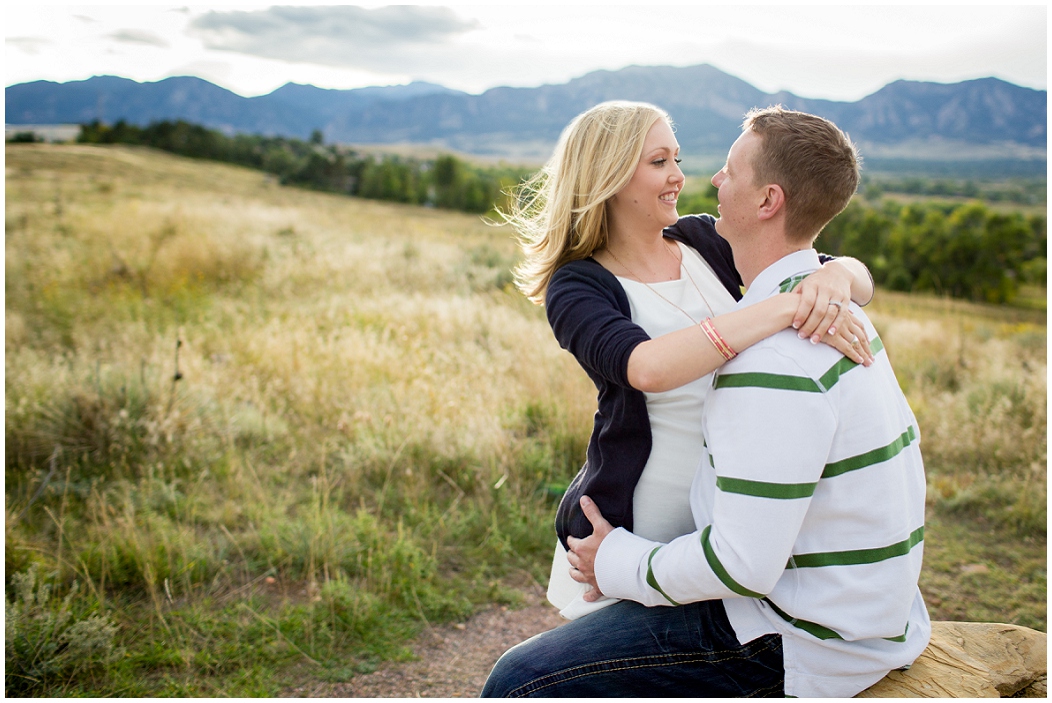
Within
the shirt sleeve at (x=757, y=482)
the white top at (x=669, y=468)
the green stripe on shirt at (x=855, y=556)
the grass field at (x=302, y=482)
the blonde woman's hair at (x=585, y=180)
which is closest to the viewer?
the shirt sleeve at (x=757, y=482)

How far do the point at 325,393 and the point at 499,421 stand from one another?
63.4 inches

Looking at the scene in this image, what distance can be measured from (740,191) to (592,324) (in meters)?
0.55

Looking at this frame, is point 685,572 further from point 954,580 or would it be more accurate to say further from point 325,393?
point 325,393

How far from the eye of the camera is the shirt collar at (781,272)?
1721mm

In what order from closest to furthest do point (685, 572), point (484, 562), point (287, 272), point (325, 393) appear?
point (685, 572), point (484, 562), point (325, 393), point (287, 272)

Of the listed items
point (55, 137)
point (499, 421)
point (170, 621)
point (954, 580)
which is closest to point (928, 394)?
point (954, 580)

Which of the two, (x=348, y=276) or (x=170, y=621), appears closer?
(x=170, y=621)

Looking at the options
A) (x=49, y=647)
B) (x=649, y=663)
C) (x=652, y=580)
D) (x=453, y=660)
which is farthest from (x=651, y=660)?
(x=49, y=647)

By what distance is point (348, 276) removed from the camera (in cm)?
1005

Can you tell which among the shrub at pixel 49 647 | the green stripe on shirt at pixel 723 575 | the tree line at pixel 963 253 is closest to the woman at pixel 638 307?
the green stripe on shirt at pixel 723 575

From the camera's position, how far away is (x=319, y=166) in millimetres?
57625

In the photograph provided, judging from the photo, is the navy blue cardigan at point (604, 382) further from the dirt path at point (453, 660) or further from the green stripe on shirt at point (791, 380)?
the dirt path at point (453, 660)

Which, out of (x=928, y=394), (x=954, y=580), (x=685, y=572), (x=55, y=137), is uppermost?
(x=55, y=137)

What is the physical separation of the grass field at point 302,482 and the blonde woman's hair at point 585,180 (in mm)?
2166
